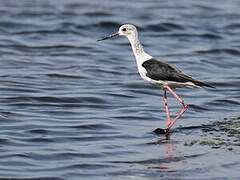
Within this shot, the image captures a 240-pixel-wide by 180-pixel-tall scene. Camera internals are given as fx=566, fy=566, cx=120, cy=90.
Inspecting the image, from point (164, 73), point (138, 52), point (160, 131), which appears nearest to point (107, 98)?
point (138, 52)

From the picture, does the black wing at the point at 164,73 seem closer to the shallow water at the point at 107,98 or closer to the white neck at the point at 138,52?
the white neck at the point at 138,52

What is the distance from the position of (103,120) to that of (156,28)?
1136 cm

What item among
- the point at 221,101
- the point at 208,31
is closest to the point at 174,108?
the point at 221,101

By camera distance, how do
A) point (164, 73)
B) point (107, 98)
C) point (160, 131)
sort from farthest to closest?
point (107, 98) < point (164, 73) < point (160, 131)

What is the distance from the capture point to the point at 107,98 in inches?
435

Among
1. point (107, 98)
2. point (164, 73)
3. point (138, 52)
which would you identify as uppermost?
point (138, 52)

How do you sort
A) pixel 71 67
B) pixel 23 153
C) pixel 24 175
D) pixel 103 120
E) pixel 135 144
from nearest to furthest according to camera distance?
1. pixel 24 175
2. pixel 23 153
3. pixel 135 144
4. pixel 103 120
5. pixel 71 67

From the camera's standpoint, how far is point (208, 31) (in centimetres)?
1983

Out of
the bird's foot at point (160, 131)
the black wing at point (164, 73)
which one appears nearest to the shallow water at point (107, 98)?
the bird's foot at point (160, 131)

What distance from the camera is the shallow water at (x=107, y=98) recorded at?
6.98 meters

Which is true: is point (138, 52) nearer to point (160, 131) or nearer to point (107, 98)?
point (160, 131)

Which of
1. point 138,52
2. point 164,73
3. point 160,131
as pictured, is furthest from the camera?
point 138,52

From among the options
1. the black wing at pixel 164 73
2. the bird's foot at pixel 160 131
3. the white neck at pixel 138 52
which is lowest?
the bird's foot at pixel 160 131

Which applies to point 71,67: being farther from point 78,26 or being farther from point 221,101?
point 78,26
